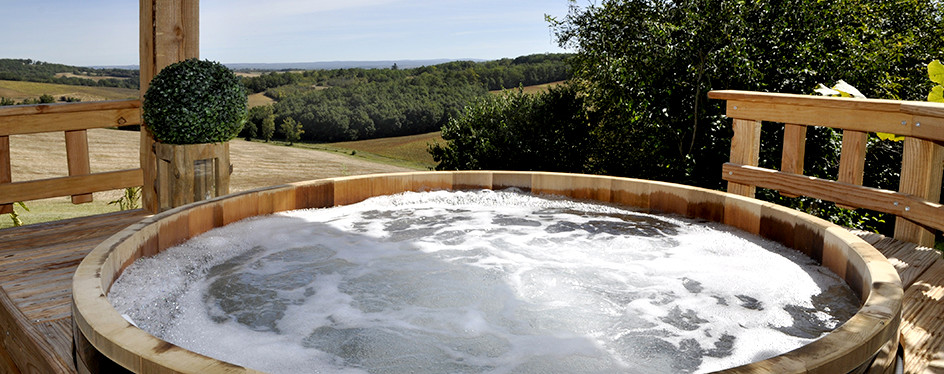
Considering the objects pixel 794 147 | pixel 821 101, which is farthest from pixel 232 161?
pixel 821 101

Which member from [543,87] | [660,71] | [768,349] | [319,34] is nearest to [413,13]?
[319,34]

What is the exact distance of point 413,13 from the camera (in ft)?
69.2

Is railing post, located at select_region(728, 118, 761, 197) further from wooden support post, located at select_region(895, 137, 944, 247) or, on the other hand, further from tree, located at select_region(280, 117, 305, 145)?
tree, located at select_region(280, 117, 305, 145)

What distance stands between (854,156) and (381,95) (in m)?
10.4

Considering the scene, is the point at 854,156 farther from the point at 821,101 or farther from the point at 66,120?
the point at 66,120

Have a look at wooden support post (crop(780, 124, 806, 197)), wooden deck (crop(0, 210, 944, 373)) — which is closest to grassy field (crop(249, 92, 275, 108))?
wooden deck (crop(0, 210, 944, 373))

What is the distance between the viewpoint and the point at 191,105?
11.1 ft

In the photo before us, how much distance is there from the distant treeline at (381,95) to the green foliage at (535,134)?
2148 mm

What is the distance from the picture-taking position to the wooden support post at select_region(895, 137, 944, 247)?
2.55m

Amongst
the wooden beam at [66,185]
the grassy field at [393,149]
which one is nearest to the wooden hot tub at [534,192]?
the wooden beam at [66,185]

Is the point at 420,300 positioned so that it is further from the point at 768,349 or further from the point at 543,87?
the point at 543,87

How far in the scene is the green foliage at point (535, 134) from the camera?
9.38 meters

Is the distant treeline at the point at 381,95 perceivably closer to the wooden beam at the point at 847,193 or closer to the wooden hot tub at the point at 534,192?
the wooden beam at the point at 847,193

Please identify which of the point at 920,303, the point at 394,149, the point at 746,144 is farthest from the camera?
the point at 394,149
